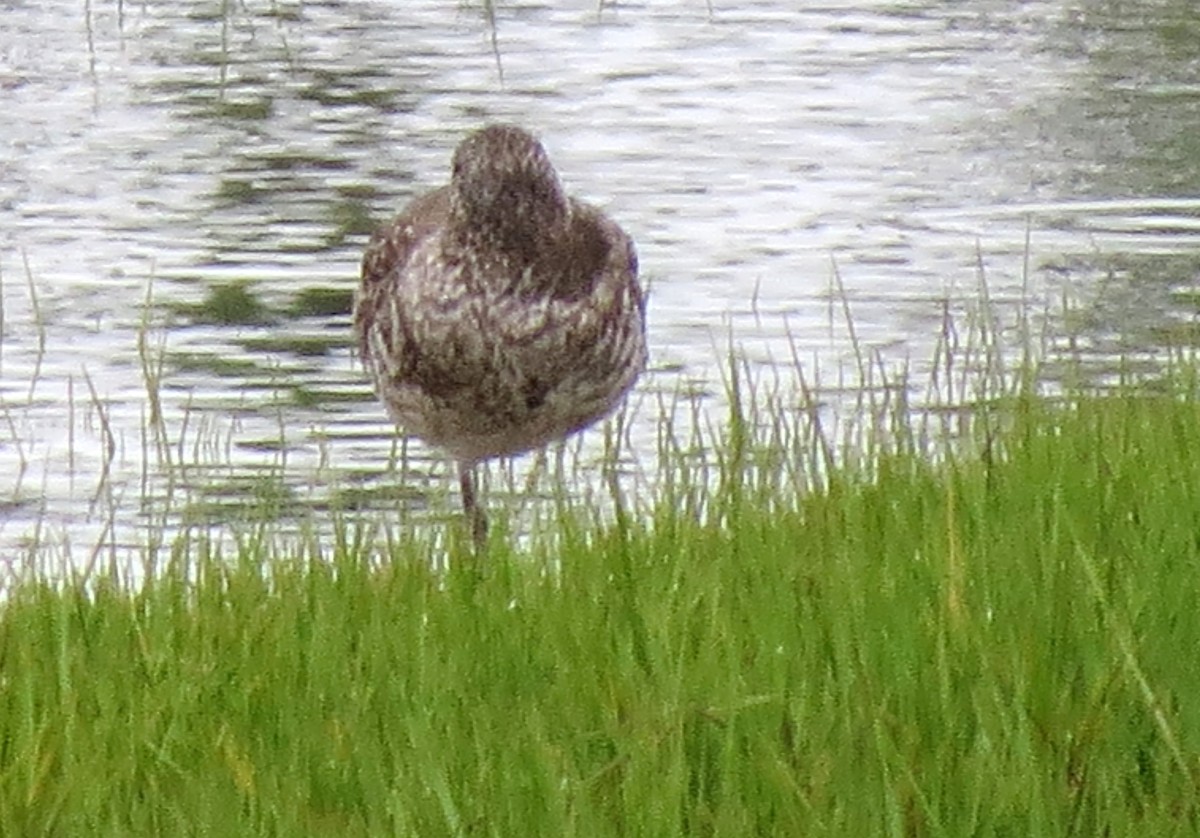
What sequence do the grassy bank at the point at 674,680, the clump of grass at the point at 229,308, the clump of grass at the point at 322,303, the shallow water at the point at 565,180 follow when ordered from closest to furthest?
the grassy bank at the point at 674,680 → the shallow water at the point at 565,180 → the clump of grass at the point at 229,308 → the clump of grass at the point at 322,303

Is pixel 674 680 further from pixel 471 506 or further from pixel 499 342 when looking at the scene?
pixel 471 506

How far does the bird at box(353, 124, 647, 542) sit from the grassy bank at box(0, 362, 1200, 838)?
26.4 inches

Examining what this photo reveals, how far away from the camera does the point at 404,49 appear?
16.6 metres

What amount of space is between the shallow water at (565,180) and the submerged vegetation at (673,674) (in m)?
1.13

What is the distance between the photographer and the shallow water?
918 cm

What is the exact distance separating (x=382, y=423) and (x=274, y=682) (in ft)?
15.2

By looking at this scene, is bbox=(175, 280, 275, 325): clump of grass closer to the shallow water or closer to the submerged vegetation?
the shallow water

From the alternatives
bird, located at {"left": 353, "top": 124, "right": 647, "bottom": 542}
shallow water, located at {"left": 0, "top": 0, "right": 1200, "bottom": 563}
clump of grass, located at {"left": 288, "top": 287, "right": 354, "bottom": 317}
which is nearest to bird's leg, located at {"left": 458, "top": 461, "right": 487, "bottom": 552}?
bird, located at {"left": 353, "top": 124, "right": 647, "bottom": 542}

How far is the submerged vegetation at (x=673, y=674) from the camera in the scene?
4.14 metres

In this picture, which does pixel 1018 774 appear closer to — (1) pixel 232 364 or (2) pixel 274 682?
(2) pixel 274 682

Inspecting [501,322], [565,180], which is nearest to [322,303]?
[565,180]

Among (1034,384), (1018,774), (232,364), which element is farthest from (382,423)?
(1018,774)

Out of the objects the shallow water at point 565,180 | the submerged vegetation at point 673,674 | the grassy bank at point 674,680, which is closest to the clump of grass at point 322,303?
the shallow water at point 565,180

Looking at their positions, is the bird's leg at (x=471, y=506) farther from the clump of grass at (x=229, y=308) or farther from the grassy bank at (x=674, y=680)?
the clump of grass at (x=229, y=308)
